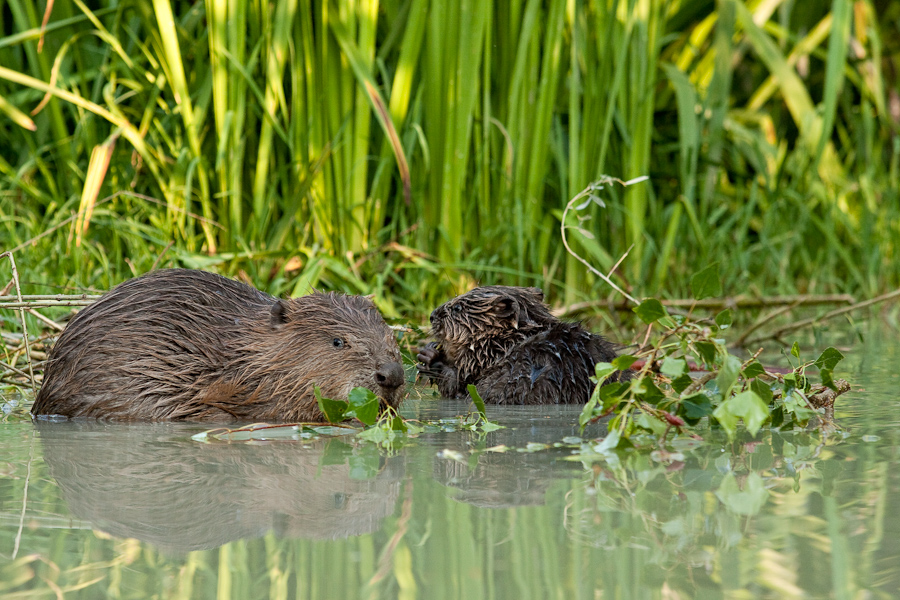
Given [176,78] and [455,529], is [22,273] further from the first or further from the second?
[455,529]

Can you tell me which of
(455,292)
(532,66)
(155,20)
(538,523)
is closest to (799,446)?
(538,523)

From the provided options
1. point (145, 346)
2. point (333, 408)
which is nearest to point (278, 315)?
point (145, 346)

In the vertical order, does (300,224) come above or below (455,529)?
above

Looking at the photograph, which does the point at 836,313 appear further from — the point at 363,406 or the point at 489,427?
the point at 363,406

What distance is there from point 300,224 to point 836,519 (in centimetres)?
335

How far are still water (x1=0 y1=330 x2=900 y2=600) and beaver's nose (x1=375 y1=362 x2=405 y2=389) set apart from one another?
55 centimetres

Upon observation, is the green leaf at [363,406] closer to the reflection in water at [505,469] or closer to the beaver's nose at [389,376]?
the reflection in water at [505,469]

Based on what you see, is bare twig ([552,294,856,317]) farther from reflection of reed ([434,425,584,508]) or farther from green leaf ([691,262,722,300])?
reflection of reed ([434,425,584,508])

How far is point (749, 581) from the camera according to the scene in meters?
1.08

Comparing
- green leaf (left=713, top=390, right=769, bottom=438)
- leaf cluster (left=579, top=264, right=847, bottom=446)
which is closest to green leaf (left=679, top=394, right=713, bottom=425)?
leaf cluster (left=579, top=264, right=847, bottom=446)

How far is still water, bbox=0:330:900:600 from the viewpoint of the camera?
1.09 m

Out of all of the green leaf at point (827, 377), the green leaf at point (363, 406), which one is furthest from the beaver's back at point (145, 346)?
the green leaf at point (827, 377)

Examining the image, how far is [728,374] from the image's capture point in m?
1.85

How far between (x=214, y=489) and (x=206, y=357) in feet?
4.28
